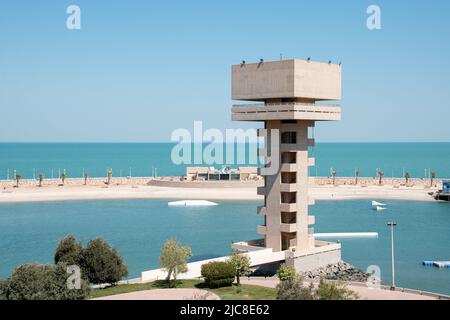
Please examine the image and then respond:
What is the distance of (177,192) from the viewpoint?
13950 cm

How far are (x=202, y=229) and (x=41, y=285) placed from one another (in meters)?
54.2

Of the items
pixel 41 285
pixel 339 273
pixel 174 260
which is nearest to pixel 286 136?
pixel 339 273

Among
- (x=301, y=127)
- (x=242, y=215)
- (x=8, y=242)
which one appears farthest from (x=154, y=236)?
A: (x=301, y=127)

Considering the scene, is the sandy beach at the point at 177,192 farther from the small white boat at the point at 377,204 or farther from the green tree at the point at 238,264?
the green tree at the point at 238,264

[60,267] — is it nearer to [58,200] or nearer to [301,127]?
[301,127]

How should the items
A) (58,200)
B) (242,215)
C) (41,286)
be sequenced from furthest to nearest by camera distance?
(58,200), (242,215), (41,286)

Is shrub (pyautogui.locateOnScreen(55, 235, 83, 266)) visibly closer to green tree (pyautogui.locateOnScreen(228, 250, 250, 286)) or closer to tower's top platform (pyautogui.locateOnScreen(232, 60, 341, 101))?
green tree (pyautogui.locateOnScreen(228, 250, 250, 286))

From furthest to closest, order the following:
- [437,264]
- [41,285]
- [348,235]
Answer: [348,235] < [437,264] < [41,285]

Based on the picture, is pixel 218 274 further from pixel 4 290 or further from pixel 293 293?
pixel 4 290

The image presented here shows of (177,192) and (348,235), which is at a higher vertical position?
(177,192)

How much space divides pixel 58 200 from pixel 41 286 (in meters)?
96.2

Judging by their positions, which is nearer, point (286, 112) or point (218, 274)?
point (218, 274)

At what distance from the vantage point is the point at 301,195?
200ft

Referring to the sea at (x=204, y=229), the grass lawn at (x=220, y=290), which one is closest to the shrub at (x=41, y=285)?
the grass lawn at (x=220, y=290)
